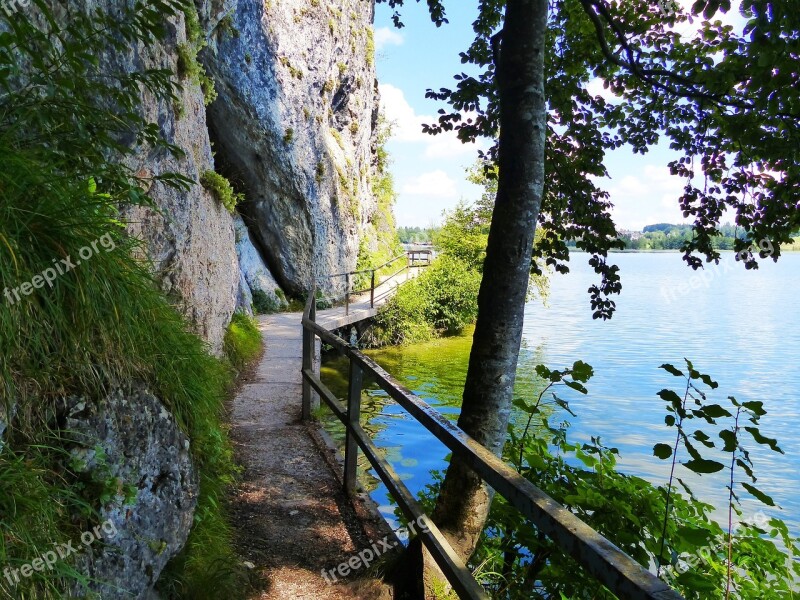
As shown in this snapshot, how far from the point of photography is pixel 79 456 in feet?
6.52

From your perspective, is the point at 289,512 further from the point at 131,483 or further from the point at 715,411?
the point at 715,411

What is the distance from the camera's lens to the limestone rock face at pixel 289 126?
15.5m

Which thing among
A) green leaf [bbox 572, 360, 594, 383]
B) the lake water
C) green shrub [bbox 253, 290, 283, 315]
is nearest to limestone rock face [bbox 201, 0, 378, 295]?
green shrub [bbox 253, 290, 283, 315]

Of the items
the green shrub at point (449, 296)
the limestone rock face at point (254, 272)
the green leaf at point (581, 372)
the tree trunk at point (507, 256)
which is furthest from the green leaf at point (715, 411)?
the green shrub at point (449, 296)

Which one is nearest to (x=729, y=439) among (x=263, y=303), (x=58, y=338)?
(x=58, y=338)

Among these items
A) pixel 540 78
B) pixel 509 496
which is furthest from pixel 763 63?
pixel 509 496

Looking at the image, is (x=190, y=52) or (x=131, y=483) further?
(x=190, y=52)

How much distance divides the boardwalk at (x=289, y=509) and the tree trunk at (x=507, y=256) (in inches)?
25.4

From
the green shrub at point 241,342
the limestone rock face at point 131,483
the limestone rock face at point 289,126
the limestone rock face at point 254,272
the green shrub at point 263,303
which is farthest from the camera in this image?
the green shrub at point 263,303

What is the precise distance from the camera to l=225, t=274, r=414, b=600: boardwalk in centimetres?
308

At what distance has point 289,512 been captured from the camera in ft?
12.7

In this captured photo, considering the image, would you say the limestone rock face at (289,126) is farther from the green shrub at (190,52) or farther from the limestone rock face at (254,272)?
the green shrub at (190,52)

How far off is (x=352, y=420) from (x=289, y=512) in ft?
2.51

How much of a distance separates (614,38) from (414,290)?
15.3 m
